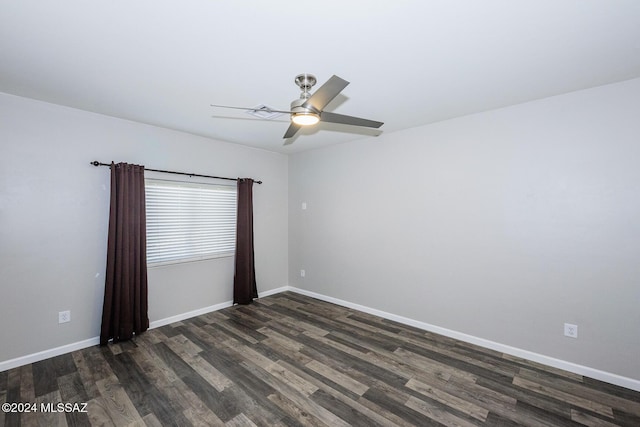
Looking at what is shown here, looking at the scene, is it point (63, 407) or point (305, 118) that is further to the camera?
point (63, 407)

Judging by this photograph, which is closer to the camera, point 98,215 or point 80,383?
point 80,383

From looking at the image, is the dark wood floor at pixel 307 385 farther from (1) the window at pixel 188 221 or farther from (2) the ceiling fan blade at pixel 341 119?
(2) the ceiling fan blade at pixel 341 119

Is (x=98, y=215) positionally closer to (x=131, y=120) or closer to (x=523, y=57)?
(x=131, y=120)

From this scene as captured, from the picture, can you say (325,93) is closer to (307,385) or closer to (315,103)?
(315,103)

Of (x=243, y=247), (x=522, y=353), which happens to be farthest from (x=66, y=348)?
(x=522, y=353)

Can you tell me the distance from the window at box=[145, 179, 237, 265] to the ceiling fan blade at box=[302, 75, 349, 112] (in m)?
2.70

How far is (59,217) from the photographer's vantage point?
2.93 meters

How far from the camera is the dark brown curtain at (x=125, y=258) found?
10.3ft

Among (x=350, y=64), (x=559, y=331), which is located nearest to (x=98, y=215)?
(x=350, y=64)

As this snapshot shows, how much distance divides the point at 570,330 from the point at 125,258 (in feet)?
15.4

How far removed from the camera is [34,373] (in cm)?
258

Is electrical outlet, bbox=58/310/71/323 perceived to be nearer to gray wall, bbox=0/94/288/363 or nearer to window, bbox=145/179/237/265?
gray wall, bbox=0/94/288/363

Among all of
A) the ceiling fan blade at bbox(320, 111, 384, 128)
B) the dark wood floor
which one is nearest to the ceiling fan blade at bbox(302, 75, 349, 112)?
the ceiling fan blade at bbox(320, 111, 384, 128)

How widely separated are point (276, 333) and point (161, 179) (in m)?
2.48
